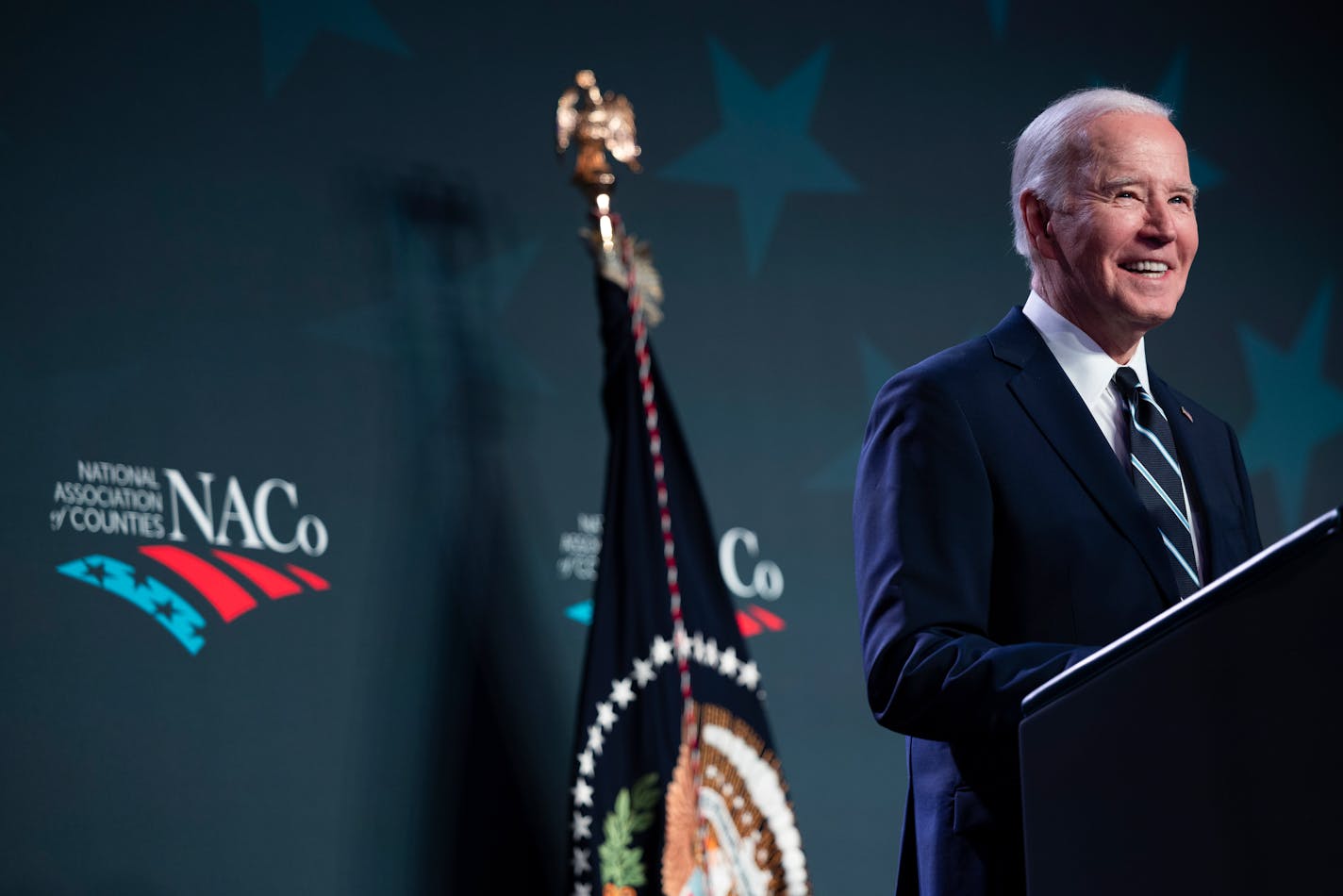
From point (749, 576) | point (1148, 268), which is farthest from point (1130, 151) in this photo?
point (749, 576)

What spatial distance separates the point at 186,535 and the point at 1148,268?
2.13m

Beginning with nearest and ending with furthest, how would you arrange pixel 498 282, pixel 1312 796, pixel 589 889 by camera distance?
pixel 1312 796
pixel 589 889
pixel 498 282

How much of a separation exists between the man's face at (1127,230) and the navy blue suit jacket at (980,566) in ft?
0.39

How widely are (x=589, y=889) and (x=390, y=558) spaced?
89cm

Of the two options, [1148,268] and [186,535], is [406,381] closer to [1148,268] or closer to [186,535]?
[186,535]

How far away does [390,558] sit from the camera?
360cm

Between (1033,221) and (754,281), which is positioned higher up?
(754,281)

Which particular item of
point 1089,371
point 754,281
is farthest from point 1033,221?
point 754,281

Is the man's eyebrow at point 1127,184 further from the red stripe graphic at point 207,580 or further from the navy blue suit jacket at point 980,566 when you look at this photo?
the red stripe graphic at point 207,580

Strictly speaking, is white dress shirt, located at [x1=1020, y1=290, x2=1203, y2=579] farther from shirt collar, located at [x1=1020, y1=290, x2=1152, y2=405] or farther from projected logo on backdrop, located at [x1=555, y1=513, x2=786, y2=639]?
projected logo on backdrop, located at [x1=555, y1=513, x2=786, y2=639]

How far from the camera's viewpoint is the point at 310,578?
3496mm

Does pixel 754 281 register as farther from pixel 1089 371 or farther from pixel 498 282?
pixel 1089 371

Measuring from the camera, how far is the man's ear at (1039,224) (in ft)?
6.75

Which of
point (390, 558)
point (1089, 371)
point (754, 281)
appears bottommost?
point (1089, 371)
